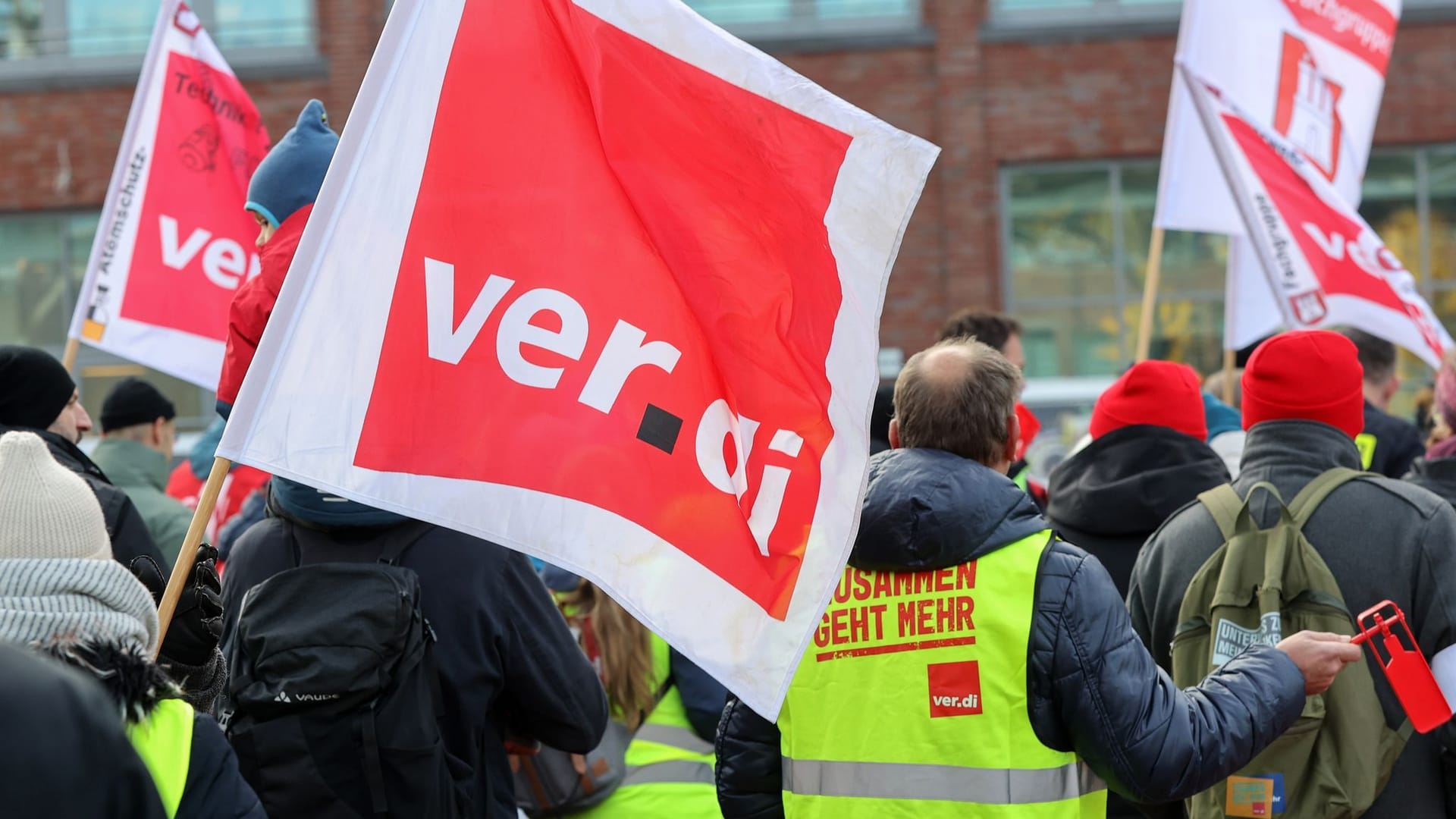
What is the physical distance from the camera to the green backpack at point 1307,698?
11.5ft

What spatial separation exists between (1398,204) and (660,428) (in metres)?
14.5

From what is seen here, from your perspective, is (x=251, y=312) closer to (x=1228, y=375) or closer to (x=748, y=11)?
(x=1228, y=375)

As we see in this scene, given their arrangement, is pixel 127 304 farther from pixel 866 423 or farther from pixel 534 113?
pixel 866 423

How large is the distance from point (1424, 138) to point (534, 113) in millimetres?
14265

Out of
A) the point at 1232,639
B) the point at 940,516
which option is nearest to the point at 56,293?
the point at 1232,639

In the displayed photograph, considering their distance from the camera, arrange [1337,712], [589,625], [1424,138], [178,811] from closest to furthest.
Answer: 1. [178,811]
2. [1337,712]
3. [589,625]
4. [1424,138]

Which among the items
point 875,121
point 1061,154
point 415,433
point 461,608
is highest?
point 1061,154

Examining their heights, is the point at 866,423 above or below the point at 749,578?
above

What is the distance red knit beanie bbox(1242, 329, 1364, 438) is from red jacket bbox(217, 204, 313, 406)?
7.31ft

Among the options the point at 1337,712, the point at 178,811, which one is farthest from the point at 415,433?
the point at 1337,712

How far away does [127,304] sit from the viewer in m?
6.08

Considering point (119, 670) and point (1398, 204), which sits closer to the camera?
point (119, 670)

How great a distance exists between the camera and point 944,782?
3018 millimetres

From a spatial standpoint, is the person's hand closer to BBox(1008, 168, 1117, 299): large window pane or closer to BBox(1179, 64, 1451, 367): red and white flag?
BBox(1179, 64, 1451, 367): red and white flag
